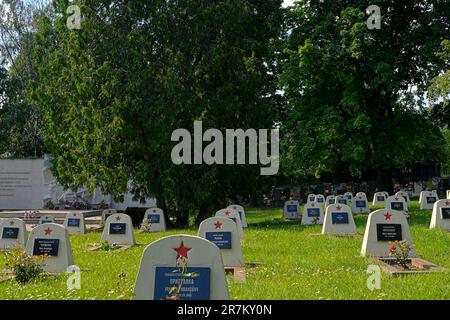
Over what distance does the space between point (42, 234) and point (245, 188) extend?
A: 13.8 meters

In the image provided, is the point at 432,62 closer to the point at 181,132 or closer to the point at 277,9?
the point at 277,9

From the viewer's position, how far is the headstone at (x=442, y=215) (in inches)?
599

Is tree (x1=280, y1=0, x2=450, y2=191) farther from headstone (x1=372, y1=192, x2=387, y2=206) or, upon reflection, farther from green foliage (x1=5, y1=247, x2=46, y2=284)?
green foliage (x1=5, y1=247, x2=46, y2=284)

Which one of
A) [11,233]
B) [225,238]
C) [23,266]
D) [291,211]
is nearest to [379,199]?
[291,211]

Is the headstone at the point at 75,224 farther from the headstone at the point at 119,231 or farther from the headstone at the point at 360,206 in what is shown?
the headstone at the point at 360,206

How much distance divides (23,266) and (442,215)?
11.4 meters

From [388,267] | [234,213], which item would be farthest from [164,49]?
[388,267]

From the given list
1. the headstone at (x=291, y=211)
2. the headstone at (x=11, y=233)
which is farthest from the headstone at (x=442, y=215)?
the headstone at (x=11, y=233)

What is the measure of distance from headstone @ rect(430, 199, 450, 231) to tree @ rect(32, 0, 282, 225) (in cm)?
825

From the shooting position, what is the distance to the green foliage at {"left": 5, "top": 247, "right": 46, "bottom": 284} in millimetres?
8383

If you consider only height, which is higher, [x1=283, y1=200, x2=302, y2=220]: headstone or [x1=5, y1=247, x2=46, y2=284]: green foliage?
[x1=283, y1=200, x2=302, y2=220]: headstone

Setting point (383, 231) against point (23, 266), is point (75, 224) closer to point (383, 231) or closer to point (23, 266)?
point (23, 266)

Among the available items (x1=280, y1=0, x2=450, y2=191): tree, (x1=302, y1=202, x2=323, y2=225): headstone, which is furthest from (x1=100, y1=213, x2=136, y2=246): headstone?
(x1=280, y1=0, x2=450, y2=191): tree

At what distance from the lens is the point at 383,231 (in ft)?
33.5
